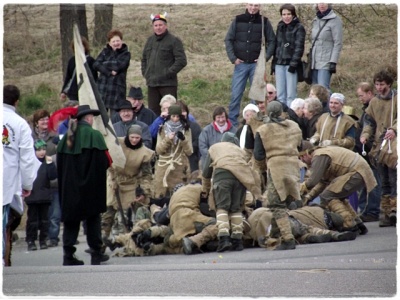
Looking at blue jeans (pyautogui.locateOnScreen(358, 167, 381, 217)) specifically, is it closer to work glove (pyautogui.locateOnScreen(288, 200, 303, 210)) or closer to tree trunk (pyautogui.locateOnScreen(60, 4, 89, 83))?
work glove (pyautogui.locateOnScreen(288, 200, 303, 210))

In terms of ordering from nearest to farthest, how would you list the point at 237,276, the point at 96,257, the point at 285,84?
1. the point at 237,276
2. the point at 96,257
3. the point at 285,84

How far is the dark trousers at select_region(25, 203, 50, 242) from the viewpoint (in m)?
15.1

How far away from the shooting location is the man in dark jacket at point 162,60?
17047 mm

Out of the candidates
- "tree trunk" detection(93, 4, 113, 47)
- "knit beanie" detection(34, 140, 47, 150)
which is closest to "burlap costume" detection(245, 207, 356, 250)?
"knit beanie" detection(34, 140, 47, 150)

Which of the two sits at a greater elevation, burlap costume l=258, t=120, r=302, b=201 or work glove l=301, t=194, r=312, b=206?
burlap costume l=258, t=120, r=302, b=201

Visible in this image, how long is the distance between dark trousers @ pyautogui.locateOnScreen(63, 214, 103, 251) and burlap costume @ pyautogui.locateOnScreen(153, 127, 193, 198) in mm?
2268

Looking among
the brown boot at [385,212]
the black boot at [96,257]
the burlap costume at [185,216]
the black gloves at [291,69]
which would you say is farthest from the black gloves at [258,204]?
the black gloves at [291,69]

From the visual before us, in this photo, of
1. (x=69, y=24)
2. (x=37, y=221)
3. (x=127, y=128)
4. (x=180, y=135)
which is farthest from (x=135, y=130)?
(x=69, y=24)

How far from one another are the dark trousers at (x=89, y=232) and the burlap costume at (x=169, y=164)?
2268 millimetres

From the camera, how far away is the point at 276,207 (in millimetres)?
12805

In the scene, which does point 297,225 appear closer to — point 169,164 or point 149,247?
point 149,247

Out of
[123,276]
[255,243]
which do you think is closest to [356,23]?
[255,243]

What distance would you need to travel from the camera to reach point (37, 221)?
1517cm

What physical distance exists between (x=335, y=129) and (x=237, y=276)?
4.71 m
